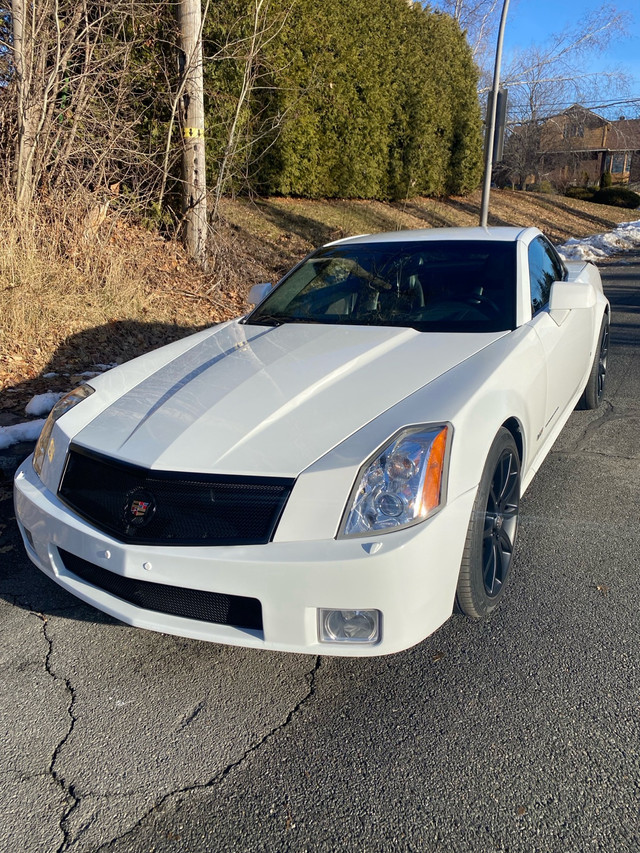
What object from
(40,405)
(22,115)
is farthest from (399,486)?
(22,115)

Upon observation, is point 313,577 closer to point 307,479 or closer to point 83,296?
point 307,479

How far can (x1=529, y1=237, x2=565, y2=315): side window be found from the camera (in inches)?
148

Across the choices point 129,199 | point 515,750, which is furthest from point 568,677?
point 129,199

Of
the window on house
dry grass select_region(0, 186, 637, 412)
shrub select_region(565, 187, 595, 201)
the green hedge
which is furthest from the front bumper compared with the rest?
the window on house

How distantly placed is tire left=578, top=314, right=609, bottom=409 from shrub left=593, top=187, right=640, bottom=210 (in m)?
27.1

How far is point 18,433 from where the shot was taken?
4.49m

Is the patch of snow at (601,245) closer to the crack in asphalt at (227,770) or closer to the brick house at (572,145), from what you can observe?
the crack in asphalt at (227,770)

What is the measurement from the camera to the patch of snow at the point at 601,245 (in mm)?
15586

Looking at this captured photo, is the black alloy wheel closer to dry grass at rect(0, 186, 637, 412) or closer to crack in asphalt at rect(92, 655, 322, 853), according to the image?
crack in asphalt at rect(92, 655, 322, 853)

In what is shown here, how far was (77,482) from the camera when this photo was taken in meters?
2.60

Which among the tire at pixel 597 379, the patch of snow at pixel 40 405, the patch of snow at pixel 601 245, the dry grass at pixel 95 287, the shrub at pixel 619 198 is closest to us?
the patch of snow at pixel 40 405

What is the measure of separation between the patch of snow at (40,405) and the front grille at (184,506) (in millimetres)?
2724

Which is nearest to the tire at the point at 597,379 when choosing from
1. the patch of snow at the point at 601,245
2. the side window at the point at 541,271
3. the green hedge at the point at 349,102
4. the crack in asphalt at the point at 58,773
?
the side window at the point at 541,271

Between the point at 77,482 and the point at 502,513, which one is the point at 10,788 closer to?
the point at 77,482
